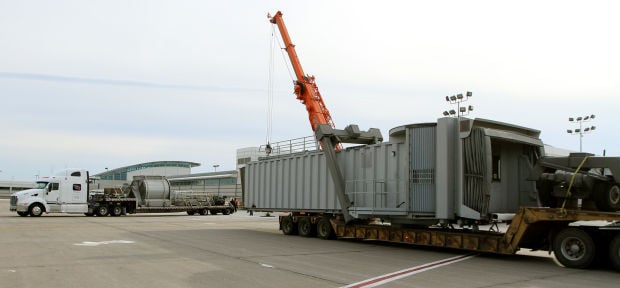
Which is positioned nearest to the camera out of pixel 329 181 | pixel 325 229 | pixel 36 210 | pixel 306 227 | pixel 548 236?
pixel 548 236

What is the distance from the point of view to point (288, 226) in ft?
67.9

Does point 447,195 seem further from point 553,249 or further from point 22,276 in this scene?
point 22,276

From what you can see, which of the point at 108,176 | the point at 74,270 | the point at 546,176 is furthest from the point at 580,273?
the point at 108,176

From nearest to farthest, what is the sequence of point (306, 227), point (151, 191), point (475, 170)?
point (475, 170) < point (306, 227) < point (151, 191)

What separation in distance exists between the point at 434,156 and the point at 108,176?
124 metres

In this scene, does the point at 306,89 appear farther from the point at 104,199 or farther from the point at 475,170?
the point at 475,170

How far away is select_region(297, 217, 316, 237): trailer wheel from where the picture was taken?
769 inches

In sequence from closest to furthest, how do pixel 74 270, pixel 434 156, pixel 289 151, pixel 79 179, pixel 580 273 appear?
1. pixel 74 270
2. pixel 580 273
3. pixel 434 156
4. pixel 289 151
5. pixel 79 179

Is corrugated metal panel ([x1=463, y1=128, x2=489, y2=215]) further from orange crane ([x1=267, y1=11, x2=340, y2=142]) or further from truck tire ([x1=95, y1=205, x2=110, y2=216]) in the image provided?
truck tire ([x1=95, y1=205, x2=110, y2=216])

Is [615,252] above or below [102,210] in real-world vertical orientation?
above

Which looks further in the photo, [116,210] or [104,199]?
[116,210]

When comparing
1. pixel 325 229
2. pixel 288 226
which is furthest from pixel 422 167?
pixel 288 226

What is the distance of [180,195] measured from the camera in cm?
4022

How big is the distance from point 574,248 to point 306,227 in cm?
1031
